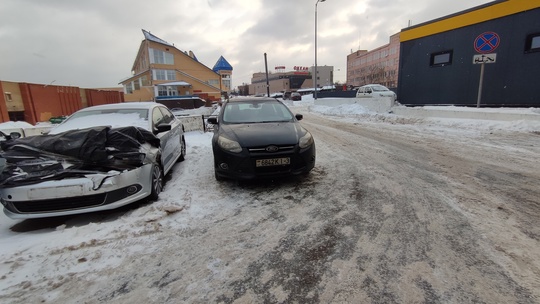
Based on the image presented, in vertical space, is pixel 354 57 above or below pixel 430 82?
above

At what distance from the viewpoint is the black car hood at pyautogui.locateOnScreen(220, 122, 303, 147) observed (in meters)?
4.52

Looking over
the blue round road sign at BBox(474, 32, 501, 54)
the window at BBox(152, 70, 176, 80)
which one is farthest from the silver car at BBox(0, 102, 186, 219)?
the window at BBox(152, 70, 176, 80)

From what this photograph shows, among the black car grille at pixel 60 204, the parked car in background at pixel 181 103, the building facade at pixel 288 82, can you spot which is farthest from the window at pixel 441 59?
the building facade at pixel 288 82

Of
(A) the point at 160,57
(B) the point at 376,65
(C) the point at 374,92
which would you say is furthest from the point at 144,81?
(B) the point at 376,65

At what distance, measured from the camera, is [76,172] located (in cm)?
354

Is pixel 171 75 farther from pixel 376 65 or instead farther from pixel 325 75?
pixel 325 75

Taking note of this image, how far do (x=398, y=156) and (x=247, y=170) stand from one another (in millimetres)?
4091

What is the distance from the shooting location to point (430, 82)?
15.5 meters

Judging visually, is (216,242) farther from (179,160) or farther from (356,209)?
(179,160)

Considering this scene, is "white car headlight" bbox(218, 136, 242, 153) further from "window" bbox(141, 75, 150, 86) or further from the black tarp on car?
"window" bbox(141, 75, 150, 86)

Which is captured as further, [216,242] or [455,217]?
[455,217]

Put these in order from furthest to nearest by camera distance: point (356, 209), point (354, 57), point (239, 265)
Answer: point (354, 57) → point (356, 209) → point (239, 265)

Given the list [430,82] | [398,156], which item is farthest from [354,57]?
[398,156]

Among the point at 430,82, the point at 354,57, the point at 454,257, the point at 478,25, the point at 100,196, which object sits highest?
the point at 354,57
